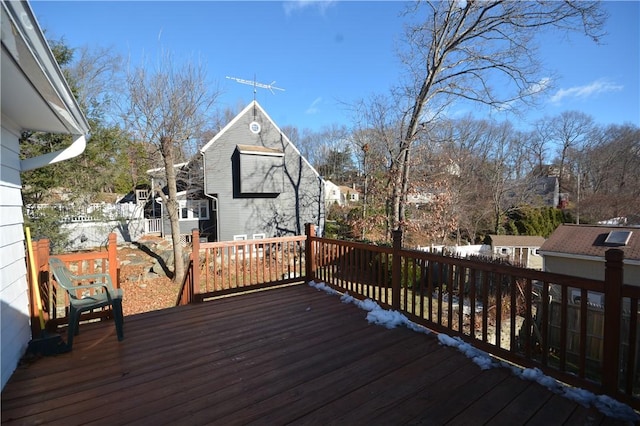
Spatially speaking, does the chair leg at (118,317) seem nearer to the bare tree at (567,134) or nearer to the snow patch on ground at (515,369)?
the snow patch on ground at (515,369)

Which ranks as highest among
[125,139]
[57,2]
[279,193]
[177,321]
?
[57,2]

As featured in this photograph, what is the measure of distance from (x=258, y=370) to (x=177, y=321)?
162 centimetres

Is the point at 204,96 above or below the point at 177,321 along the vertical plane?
above

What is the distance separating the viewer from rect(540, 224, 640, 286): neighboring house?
9.08m

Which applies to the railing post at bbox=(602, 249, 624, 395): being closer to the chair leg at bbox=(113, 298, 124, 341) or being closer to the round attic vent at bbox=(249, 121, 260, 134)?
the chair leg at bbox=(113, 298, 124, 341)

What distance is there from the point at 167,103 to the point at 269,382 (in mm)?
10025

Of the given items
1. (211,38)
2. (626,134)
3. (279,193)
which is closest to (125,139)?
(211,38)

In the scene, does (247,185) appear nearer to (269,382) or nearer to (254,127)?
(254,127)

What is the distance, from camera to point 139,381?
7.61 feet

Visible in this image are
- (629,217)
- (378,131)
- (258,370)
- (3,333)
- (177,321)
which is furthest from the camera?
(629,217)

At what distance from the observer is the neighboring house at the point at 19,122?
1.46 metres

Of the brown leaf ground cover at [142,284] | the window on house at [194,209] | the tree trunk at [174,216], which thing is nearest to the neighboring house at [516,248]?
the tree trunk at [174,216]

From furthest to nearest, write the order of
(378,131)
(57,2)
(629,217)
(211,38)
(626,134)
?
(626,134) < (629,217) < (378,131) < (211,38) < (57,2)

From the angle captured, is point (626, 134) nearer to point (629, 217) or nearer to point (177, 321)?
point (629, 217)
